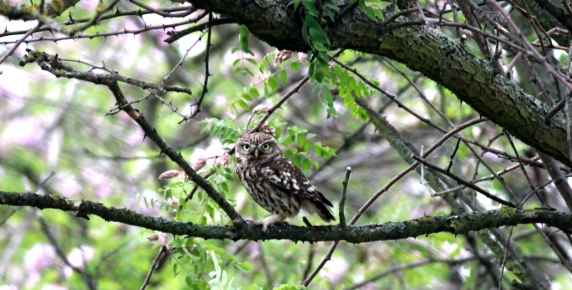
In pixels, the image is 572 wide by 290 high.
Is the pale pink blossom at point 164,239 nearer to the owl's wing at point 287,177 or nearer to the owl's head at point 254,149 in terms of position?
the owl's wing at point 287,177

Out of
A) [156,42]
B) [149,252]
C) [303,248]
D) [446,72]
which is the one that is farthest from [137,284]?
[446,72]

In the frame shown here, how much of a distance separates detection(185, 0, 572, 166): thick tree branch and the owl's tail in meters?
1.19

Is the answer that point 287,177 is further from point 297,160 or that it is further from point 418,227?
point 418,227

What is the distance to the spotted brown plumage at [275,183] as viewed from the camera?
3.81m

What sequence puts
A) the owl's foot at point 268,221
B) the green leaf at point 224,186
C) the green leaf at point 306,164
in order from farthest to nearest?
the green leaf at point 306,164, the green leaf at point 224,186, the owl's foot at point 268,221

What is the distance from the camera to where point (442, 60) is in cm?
262

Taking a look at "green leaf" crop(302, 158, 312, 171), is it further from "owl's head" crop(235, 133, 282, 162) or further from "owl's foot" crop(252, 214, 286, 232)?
"owl's head" crop(235, 133, 282, 162)

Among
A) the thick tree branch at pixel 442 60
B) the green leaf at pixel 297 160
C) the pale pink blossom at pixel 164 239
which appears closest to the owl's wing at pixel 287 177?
the green leaf at pixel 297 160

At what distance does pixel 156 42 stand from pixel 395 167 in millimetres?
2583

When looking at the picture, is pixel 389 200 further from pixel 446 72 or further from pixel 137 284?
pixel 446 72

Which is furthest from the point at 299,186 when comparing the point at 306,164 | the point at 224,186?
the point at 224,186

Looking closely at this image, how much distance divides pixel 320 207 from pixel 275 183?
28 cm

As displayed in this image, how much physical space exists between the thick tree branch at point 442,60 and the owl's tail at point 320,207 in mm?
1191

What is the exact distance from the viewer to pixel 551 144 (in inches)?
110
